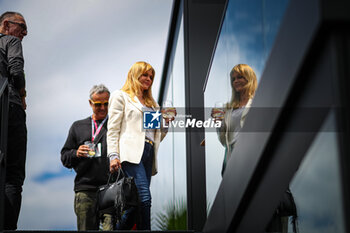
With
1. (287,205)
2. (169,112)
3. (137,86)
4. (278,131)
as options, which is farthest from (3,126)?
(278,131)

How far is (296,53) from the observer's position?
1.95 m

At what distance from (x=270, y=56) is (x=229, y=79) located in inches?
34.7

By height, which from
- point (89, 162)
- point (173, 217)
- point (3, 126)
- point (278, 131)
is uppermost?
point (3, 126)

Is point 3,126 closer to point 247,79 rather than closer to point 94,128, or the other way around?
point 94,128

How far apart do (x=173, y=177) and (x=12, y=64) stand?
2042 millimetres

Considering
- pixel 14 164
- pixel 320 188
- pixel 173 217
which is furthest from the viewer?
pixel 173 217

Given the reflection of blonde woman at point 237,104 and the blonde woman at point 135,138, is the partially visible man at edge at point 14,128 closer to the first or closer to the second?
the blonde woman at point 135,138

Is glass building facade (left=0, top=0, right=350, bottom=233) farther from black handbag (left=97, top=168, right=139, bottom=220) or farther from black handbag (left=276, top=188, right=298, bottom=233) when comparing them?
black handbag (left=97, top=168, right=139, bottom=220)

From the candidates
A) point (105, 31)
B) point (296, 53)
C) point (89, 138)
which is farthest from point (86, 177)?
point (296, 53)

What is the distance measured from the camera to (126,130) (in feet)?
16.2

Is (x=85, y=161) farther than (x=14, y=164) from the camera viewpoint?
Yes

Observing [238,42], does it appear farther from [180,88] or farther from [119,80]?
[119,80]

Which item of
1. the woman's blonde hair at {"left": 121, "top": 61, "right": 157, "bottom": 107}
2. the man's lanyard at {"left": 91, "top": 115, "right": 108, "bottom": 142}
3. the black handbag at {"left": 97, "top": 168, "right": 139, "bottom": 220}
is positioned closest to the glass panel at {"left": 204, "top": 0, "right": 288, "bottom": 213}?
the black handbag at {"left": 97, "top": 168, "right": 139, "bottom": 220}

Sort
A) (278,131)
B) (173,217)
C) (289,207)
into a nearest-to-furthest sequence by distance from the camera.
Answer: (278,131), (289,207), (173,217)
